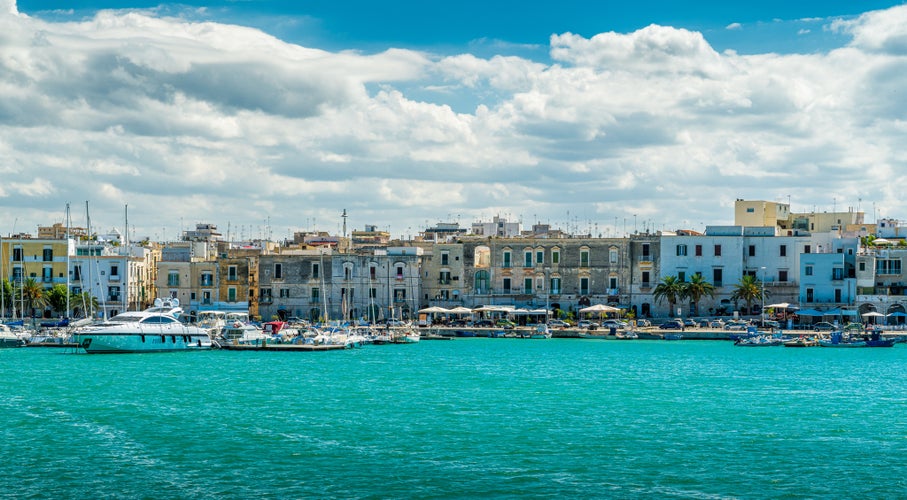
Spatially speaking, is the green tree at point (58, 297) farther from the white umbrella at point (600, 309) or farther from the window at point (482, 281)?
the white umbrella at point (600, 309)

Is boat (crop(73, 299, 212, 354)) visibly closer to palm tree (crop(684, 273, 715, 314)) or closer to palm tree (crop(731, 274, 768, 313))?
palm tree (crop(684, 273, 715, 314))

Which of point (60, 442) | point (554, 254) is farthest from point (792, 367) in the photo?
point (60, 442)

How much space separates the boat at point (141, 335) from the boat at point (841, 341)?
124 feet

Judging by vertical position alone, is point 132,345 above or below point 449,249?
below

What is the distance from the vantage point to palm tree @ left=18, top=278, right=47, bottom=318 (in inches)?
3452

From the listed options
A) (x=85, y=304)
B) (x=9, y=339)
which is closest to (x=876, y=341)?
(x=9, y=339)

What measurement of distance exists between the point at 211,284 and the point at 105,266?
771 cm

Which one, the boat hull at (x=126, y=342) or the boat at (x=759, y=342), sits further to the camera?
the boat at (x=759, y=342)

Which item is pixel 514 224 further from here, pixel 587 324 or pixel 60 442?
pixel 60 442

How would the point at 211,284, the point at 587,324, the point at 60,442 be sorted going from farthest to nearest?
the point at 211,284 < the point at 587,324 < the point at 60,442

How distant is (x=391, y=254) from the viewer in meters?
90.6

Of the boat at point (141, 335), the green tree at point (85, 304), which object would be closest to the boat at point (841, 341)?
the boat at point (141, 335)

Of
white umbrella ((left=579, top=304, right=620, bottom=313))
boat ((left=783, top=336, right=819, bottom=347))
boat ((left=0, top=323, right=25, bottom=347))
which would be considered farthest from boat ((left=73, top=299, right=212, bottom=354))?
boat ((left=783, top=336, right=819, bottom=347))

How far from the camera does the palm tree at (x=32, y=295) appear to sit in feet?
288
